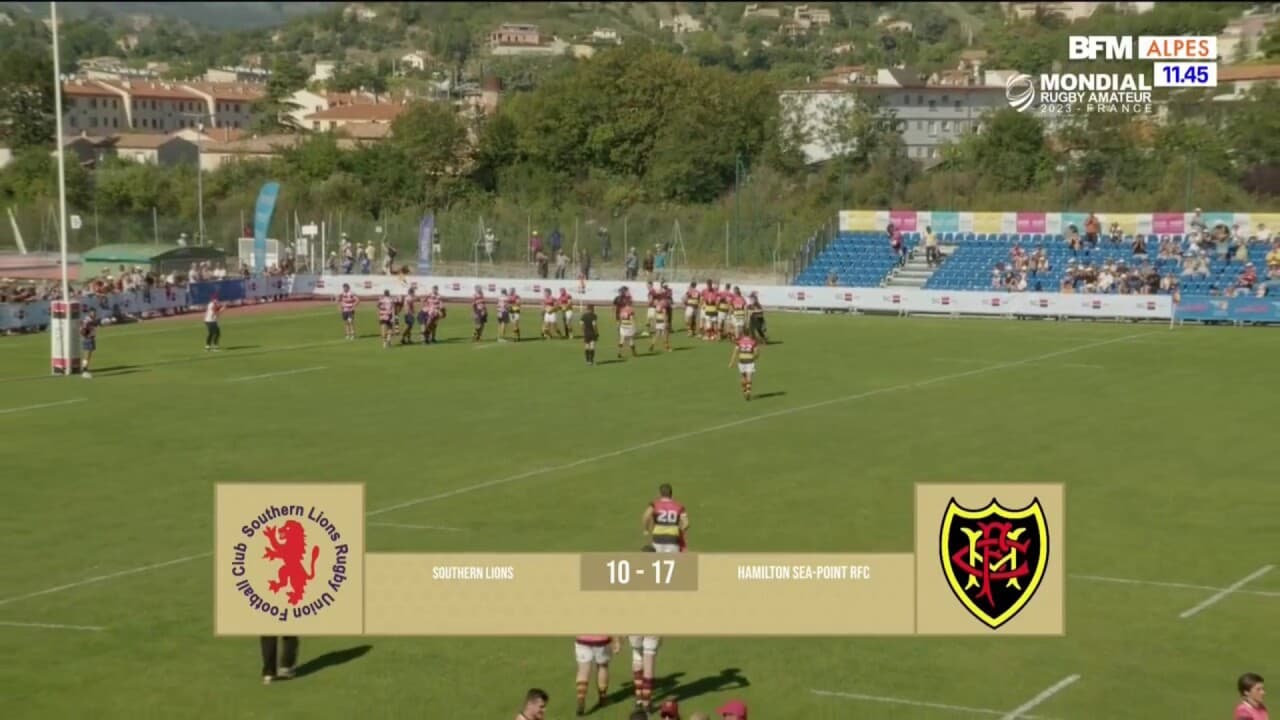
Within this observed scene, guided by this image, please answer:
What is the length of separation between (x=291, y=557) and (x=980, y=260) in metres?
61.5

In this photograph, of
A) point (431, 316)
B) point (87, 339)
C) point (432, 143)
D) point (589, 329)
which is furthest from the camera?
point (432, 143)

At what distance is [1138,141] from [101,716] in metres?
94.9

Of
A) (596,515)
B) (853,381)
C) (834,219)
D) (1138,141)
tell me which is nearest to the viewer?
(596,515)

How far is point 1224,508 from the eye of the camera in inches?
1133

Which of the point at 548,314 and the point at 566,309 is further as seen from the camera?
the point at 548,314

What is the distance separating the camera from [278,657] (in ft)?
62.9

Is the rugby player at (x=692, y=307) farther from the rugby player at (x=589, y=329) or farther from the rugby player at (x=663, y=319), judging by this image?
the rugby player at (x=589, y=329)

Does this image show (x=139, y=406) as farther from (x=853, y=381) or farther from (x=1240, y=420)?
(x=1240, y=420)

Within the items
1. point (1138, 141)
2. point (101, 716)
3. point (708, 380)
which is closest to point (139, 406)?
point (708, 380)

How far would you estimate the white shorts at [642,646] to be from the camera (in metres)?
17.7

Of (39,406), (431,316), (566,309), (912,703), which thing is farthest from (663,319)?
(912,703)

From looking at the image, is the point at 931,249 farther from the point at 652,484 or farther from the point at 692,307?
the point at 652,484

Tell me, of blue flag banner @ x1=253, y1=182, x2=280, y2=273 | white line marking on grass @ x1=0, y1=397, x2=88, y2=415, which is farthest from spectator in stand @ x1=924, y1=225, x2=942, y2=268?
white line marking on grass @ x1=0, y1=397, x2=88, y2=415

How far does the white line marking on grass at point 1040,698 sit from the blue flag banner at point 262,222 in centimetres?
6242
